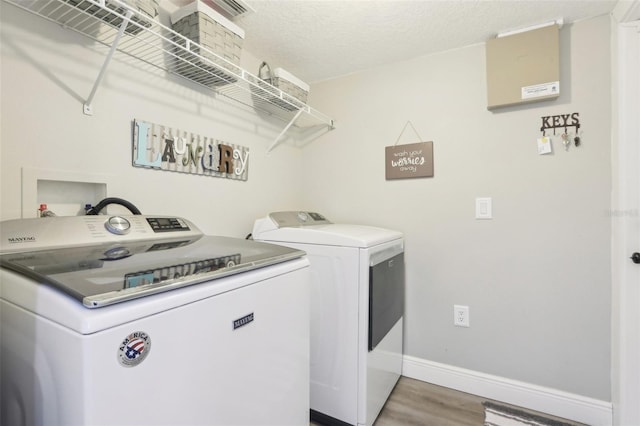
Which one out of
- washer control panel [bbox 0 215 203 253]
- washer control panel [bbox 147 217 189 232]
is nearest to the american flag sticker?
washer control panel [bbox 0 215 203 253]

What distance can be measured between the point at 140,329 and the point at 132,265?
0.75 feet

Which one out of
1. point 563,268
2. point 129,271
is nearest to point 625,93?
point 563,268

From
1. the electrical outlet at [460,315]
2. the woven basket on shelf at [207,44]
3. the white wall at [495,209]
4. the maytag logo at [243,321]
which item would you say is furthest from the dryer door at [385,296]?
the woven basket on shelf at [207,44]

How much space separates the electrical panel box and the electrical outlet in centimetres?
122

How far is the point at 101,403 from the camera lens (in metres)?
0.55

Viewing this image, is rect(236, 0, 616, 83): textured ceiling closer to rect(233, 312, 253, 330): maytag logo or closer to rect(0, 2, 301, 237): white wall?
rect(0, 2, 301, 237): white wall

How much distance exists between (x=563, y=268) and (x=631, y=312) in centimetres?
31

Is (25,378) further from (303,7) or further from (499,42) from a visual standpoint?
(499,42)

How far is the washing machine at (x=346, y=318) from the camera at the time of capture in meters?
1.50

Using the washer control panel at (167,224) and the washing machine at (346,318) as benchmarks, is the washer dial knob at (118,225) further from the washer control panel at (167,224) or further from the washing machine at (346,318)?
the washing machine at (346,318)

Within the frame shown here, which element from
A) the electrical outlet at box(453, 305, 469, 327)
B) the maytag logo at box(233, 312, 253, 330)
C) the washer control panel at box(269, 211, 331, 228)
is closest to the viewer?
the maytag logo at box(233, 312, 253, 330)

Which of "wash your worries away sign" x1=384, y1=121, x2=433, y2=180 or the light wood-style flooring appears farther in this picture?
"wash your worries away sign" x1=384, y1=121, x2=433, y2=180

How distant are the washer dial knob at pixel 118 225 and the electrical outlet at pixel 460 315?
1836mm

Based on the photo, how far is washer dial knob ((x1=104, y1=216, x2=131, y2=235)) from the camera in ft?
3.59
